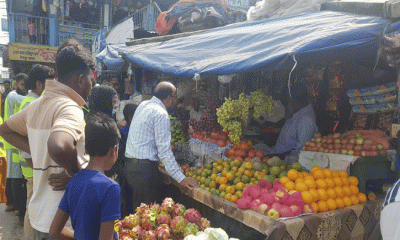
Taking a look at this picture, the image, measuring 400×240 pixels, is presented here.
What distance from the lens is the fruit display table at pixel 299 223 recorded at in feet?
8.86

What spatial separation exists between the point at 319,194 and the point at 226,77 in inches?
81.2

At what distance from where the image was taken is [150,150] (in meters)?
3.62

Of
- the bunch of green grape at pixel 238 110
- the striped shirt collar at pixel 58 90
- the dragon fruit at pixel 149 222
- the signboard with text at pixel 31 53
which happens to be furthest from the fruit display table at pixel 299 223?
the signboard with text at pixel 31 53

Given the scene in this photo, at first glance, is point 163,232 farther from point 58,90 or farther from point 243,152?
point 243,152

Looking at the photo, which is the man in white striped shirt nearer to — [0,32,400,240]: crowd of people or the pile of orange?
the pile of orange

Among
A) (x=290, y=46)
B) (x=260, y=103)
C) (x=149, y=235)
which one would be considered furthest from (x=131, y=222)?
(x=260, y=103)

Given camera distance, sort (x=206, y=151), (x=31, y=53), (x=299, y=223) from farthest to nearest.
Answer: (x=31, y=53) < (x=206, y=151) < (x=299, y=223)

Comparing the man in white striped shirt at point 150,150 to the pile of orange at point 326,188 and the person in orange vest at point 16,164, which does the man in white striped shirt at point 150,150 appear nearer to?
the pile of orange at point 326,188

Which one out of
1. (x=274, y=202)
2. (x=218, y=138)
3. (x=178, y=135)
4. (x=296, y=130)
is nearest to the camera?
(x=274, y=202)

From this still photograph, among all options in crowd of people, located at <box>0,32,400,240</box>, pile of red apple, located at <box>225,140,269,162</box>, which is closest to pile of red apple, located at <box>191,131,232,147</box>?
pile of red apple, located at <box>225,140,269,162</box>

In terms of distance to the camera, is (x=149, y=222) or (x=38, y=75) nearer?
(x=149, y=222)

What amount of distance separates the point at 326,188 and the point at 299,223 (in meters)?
0.62

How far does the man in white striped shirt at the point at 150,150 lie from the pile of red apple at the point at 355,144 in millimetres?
1729

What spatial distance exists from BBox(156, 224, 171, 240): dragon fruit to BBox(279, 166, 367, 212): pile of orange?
1405mm
